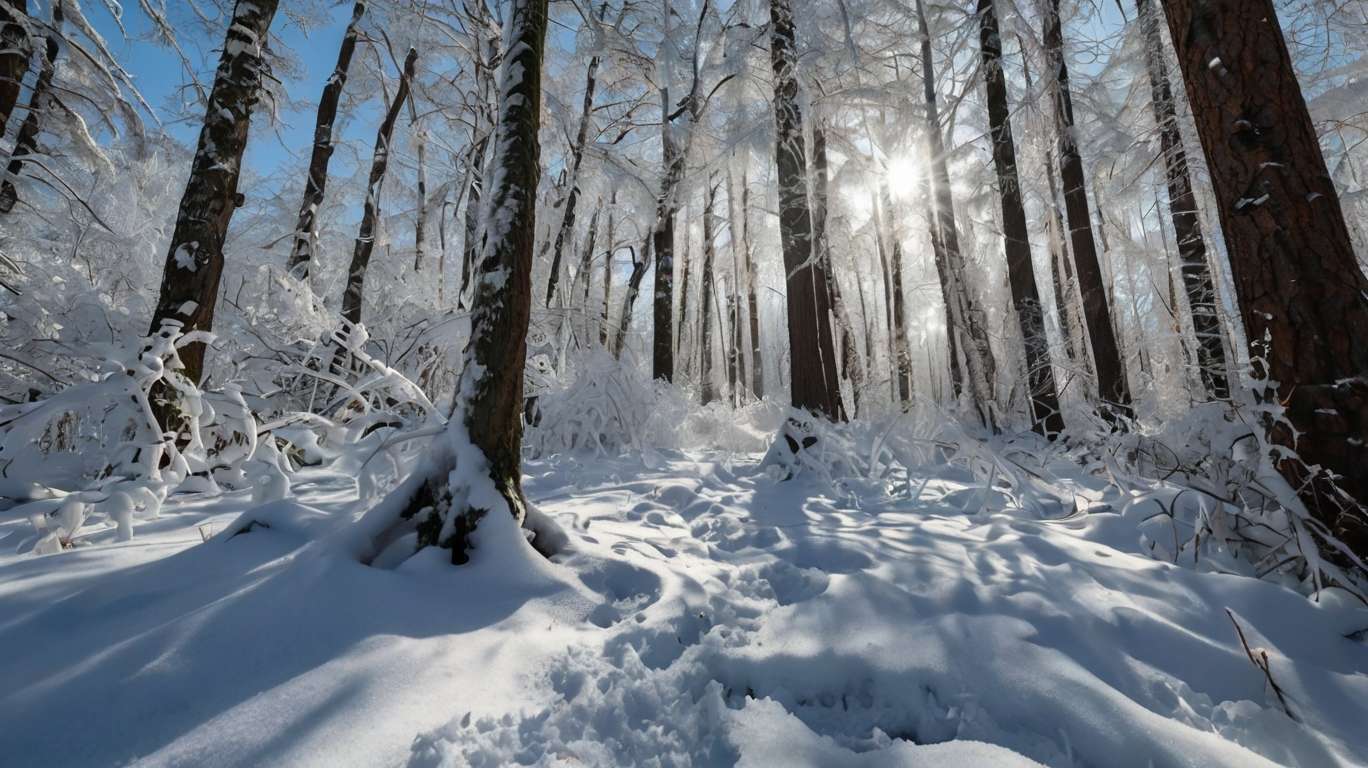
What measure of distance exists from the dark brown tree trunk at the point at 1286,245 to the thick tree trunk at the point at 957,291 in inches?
173

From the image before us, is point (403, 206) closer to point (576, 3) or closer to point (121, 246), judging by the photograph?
point (121, 246)

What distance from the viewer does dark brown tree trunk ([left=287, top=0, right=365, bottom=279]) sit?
7.52 metres

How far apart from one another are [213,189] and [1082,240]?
10.1 meters

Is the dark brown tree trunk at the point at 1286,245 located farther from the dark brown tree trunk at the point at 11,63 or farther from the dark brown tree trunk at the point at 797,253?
the dark brown tree trunk at the point at 11,63

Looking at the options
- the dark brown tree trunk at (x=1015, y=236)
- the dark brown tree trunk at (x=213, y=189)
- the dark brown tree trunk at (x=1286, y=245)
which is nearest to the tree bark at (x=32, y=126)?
the dark brown tree trunk at (x=213, y=189)

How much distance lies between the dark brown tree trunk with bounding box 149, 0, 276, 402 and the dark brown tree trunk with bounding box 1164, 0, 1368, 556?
19.4 feet

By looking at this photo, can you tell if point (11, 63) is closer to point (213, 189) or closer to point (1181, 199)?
point (213, 189)

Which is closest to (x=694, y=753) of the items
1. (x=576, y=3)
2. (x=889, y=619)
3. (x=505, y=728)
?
(x=505, y=728)

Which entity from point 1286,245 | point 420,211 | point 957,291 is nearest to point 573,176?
point 420,211

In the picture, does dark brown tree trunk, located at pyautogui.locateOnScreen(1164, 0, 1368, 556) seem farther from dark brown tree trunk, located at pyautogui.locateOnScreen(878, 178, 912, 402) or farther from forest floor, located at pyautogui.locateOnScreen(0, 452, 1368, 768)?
dark brown tree trunk, located at pyautogui.locateOnScreen(878, 178, 912, 402)

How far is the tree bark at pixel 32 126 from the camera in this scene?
4902 mm

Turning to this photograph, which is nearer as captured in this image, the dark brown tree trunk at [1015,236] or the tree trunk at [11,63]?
the tree trunk at [11,63]

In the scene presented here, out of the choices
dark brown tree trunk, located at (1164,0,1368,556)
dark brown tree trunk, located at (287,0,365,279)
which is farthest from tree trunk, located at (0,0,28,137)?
dark brown tree trunk, located at (1164,0,1368,556)

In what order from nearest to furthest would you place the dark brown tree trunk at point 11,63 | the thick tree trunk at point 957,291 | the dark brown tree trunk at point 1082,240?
the dark brown tree trunk at point 11,63, the thick tree trunk at point 957,291, the dark brown tree trunk at point 1082,240
